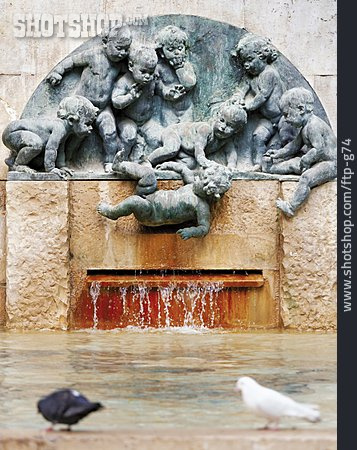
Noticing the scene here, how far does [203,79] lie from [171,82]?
0.79ft

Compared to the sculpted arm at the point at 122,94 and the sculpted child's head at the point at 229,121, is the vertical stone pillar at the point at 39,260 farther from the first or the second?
the sculpted child's head at the point at 229,121

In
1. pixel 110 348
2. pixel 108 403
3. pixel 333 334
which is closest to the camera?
pixel 108 403

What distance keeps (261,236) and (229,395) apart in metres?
3.06

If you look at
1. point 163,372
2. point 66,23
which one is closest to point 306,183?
point 66,23

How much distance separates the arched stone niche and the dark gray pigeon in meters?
4.03

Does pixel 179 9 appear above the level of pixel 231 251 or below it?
above

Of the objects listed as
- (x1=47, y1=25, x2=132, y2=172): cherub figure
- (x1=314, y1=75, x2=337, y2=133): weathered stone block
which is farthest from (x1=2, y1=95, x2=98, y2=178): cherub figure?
(x1=314, y1=75, x2=337, y2=133): weathered stone block

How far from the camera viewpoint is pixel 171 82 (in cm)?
732

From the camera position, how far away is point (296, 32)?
7465 millimetres

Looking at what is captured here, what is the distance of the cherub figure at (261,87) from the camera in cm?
726

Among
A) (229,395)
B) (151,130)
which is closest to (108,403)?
(229,395)

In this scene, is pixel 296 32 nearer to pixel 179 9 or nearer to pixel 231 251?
pixel 179 9

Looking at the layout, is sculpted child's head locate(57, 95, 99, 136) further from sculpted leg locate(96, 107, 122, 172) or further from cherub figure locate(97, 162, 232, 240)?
cherub figure locate(97, 162, 232, 240)

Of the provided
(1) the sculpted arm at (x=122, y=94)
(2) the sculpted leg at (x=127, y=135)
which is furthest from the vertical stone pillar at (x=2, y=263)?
(1) the sculpted arm at (x=122, y=94)
